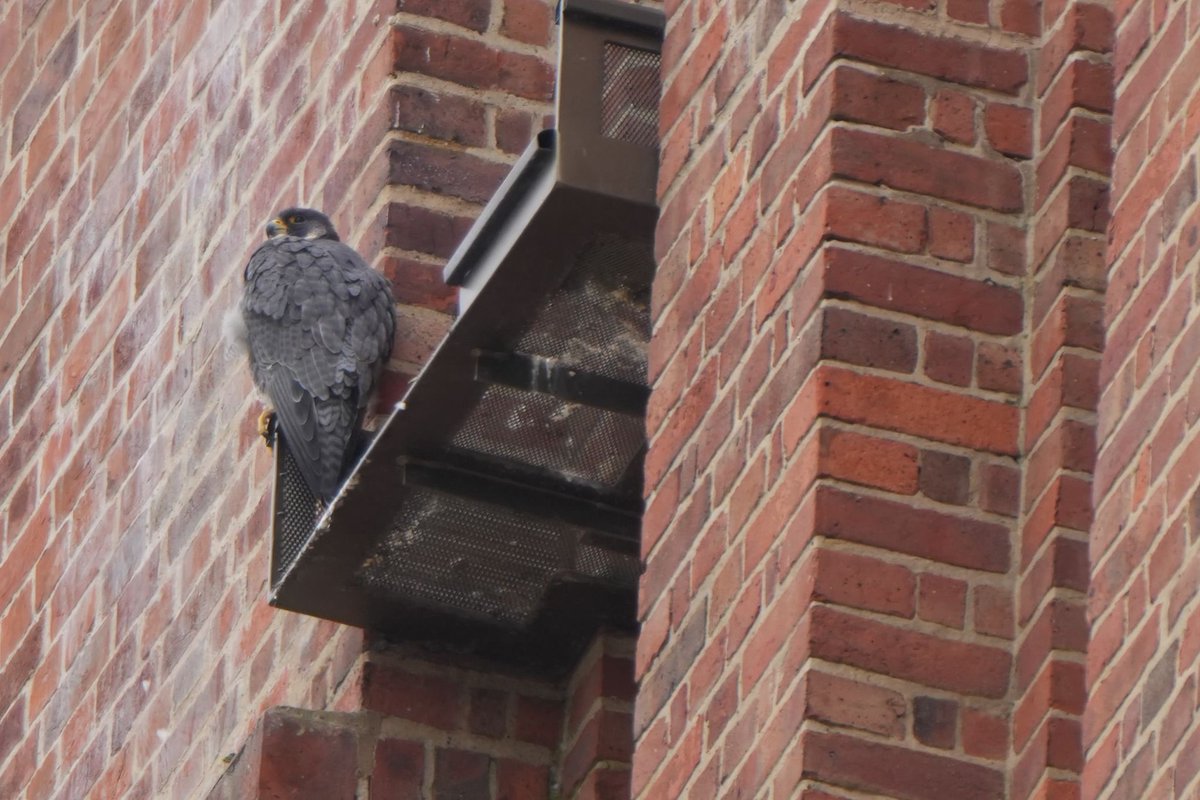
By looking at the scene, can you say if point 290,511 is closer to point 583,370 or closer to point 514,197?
point 583,370

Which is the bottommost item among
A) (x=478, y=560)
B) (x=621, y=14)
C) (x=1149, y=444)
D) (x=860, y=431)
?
(x=1149, y=444)

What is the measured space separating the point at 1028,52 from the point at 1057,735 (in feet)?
3.60

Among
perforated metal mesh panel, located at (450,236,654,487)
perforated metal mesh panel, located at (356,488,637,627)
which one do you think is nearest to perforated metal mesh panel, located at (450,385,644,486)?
perforated metal mesh panel, located at (450,236,654,487)

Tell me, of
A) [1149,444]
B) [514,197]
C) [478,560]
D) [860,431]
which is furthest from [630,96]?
[1149,444]

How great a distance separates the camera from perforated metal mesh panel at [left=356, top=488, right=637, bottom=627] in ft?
20.3

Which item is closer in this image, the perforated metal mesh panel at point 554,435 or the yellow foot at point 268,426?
the perforated metal mesh panel at point 554,435

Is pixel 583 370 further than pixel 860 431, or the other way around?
pixel 583 370

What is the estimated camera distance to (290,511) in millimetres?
6449

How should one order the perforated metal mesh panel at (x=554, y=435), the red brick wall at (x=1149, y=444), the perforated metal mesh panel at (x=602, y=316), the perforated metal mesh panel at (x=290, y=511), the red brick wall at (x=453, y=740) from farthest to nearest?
the perforated metal mesh panel at (x=290, y=511)
the red brick wall at (x=453, y=740)
the perforated metal mesh panel at (x=554, y=435)
the perforated metal mesh panel at (x=602, y=316)
the red brick wall at (x=1149, y=444)

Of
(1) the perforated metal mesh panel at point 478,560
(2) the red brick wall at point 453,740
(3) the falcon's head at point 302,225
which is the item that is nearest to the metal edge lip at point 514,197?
(1) the perforated metal mesh panel at point 478,560

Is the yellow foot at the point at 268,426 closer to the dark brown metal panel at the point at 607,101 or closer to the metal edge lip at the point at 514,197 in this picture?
the metal edge lip at the point at 514,197

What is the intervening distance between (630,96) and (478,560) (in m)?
1.03

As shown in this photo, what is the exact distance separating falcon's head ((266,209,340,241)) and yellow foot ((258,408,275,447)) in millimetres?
354

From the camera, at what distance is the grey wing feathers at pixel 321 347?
6434mm
